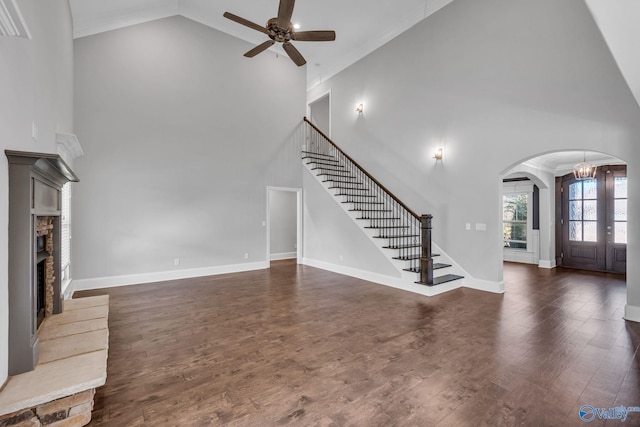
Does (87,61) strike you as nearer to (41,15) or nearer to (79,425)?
(41,15)

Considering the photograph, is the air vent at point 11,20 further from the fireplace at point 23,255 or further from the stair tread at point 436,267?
the stair tread at point 436,267

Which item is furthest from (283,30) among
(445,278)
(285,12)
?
(445,278)

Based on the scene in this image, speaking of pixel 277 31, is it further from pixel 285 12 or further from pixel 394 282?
pixel 394 282

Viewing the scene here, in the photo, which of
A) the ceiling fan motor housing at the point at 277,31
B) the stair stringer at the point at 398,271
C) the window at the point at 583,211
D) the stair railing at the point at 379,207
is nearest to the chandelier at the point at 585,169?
the window at the point at 583,211

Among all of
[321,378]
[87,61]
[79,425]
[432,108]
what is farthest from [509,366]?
[87,61]

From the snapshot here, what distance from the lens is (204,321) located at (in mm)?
3943

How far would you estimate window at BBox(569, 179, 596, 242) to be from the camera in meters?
7.42

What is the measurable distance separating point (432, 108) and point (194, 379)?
20.5ft

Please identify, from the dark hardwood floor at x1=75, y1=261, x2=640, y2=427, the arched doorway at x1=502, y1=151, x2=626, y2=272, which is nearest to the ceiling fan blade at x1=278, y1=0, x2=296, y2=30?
the dark hardwood floor at x1=75, y1=261, x2=640, y2=427

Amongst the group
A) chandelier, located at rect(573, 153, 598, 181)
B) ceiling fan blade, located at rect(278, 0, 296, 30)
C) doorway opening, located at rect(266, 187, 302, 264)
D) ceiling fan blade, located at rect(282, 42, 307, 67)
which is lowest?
doorway opening, located at rect(266, 187, 302, 264)

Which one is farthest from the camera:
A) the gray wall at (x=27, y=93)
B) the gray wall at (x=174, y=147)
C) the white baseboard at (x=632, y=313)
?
the gray wall at (x=174, y=147)

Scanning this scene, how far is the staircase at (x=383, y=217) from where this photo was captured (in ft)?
17.8

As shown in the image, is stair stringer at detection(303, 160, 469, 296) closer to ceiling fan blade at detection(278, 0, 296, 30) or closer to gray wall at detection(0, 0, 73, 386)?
ceiling fan blade at detection(278, 0, 296, 30)

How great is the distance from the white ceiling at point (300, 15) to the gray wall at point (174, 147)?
0.22 meters
